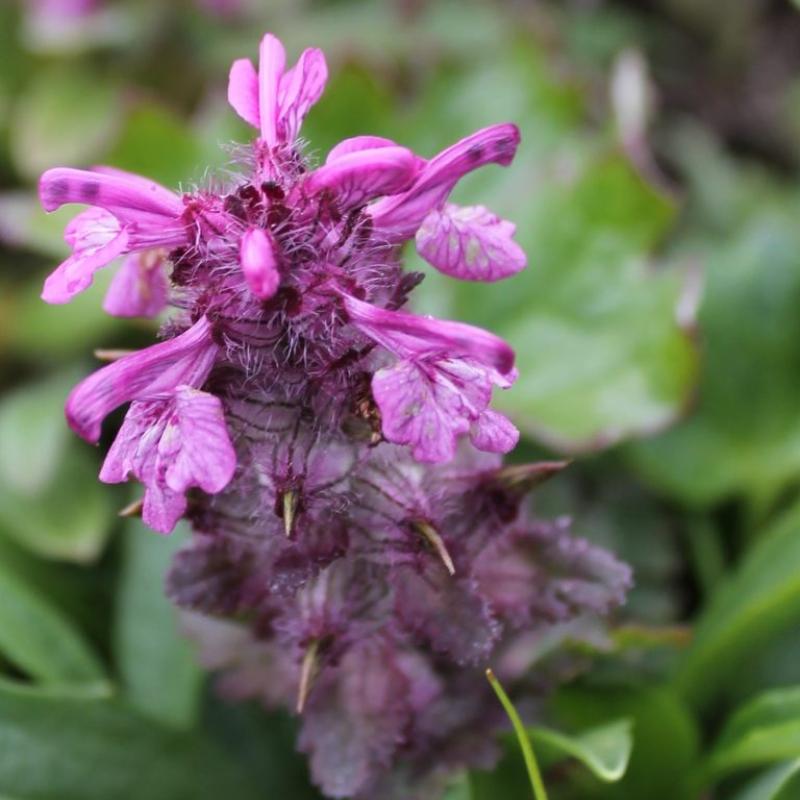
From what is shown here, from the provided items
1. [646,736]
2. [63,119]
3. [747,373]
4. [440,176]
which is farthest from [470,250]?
[63,119]

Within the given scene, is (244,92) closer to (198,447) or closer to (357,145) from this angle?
(357,145)

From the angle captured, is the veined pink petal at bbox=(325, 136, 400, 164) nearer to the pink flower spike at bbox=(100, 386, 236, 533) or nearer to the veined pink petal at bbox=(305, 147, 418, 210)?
the veined pink petal at bbox=(305, 147, 418, 210)

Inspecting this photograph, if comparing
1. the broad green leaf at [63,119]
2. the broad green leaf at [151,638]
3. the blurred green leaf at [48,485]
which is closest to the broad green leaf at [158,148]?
the broad green leaf at [63,119]

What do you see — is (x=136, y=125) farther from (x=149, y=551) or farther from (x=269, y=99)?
(x=269, y=99)

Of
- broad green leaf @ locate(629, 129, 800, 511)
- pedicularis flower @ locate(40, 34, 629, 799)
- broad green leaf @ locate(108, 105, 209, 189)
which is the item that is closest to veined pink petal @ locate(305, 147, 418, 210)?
pedicularis flower @ locate(40, 34, 629, 799)

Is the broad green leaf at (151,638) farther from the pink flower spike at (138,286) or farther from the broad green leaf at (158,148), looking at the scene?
the broad green leaf at (158,148)

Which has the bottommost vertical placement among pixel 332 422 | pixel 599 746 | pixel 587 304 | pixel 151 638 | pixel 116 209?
pixel 151 638

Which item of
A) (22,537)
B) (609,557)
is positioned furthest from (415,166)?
(22,537)
